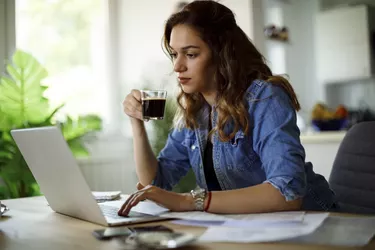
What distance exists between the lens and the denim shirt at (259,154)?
1.41 metres

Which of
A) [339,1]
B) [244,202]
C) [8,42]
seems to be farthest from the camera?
[339,1]

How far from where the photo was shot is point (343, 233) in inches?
41.0

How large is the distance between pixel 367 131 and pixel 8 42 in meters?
2.51

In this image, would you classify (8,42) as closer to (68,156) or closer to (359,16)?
(68,156)

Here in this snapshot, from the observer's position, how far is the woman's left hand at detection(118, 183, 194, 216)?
1346 millimetres

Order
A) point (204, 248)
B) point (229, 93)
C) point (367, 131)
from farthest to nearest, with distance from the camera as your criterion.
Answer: point (367, 131), point (229, 93), point (204, 248)

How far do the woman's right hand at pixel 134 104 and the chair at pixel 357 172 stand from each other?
75 cm

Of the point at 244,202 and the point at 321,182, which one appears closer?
the point at 244,202

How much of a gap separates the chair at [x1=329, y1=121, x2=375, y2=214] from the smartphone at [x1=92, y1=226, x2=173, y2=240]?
0.90m

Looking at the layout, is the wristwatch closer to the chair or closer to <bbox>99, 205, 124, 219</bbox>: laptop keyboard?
<bbox>99, 205, 124, 219</bbox>: laptop keyboard

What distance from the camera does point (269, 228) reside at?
110 centimetres

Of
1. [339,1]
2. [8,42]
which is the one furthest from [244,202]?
[339,1]

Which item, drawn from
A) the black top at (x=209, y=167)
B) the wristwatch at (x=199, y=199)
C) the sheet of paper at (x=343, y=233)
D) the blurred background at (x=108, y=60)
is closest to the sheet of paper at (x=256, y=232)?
the sheet of paper at (x=343, y=233)

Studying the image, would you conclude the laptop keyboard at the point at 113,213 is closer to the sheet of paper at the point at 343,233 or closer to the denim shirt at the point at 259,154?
the denim shirt at the point at 259,154
